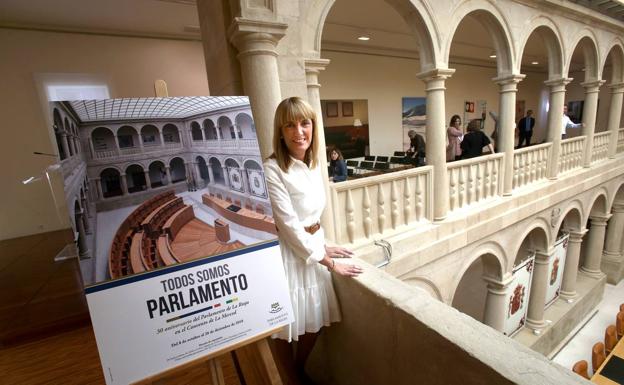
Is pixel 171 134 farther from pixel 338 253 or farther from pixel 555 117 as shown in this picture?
pixel 555 117

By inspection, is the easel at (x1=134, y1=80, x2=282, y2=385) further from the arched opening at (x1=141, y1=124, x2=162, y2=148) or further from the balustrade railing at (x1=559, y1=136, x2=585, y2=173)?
the balustrade railing at (x1=559, y1=136, x2=585, y2=173)

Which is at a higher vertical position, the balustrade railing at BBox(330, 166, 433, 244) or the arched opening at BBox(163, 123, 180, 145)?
the arched opening at BBox(163, 123, 180, 145)

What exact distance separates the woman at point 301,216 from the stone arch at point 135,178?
56 cm

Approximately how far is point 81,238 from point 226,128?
74 centimetres

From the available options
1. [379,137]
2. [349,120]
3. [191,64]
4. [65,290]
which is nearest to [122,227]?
[65,290]

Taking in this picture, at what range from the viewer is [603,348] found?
5688mm

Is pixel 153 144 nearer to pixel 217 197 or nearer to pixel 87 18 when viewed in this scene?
pixel 217 197

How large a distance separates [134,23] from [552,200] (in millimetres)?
9553

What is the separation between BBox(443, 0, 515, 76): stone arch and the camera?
417 cm

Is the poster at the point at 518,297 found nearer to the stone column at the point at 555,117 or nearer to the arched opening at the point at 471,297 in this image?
the arched opening at the point at 471,297

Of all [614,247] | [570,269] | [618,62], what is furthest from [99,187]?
[614,247]

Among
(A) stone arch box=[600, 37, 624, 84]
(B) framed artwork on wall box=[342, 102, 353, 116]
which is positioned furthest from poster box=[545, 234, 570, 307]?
(B) framed artwork on wall box=[342, 102, 353, 116]

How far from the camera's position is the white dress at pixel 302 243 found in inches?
59.8

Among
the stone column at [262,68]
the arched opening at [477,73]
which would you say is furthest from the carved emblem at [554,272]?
the stone column at [262,68]
